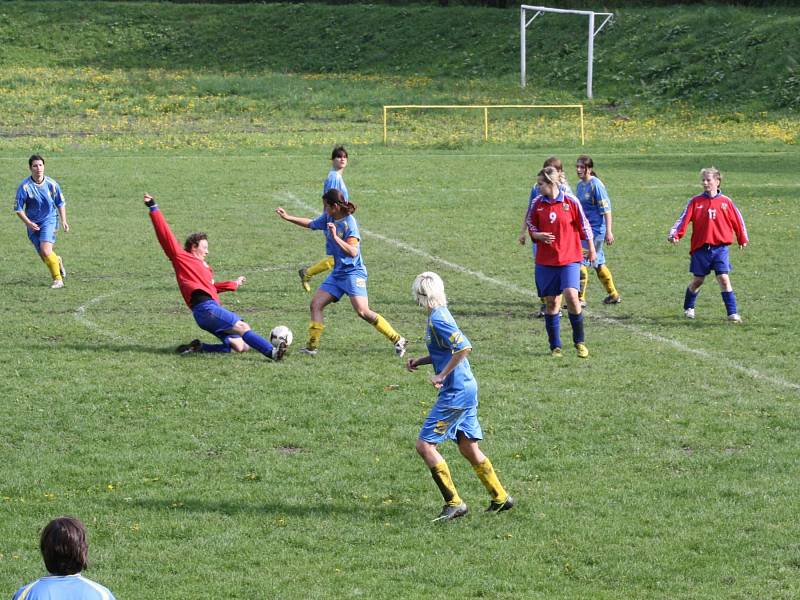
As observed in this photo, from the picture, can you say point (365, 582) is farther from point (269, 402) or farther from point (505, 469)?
point (269, 402)

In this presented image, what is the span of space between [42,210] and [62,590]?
14.6 m

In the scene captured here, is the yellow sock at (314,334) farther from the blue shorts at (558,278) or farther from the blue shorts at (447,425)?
the blue shorts at (447,425)

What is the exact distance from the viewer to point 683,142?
135 feet

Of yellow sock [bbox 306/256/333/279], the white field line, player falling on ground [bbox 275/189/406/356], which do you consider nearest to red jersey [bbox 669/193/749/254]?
the white field line

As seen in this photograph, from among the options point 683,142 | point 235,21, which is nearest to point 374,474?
point 683,142

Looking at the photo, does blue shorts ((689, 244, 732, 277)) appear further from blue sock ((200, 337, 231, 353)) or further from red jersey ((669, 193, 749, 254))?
blue sock ((200, 337, 231, 353))

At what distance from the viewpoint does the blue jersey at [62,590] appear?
516 cm

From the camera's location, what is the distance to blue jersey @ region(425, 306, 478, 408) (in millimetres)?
8961

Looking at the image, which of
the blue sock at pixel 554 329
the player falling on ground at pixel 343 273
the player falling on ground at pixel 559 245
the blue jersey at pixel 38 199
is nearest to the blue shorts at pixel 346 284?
the player falling on ground at pixel 343 273

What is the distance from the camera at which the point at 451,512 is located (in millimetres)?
9117

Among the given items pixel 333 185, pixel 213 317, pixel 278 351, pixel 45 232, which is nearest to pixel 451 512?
pixel 278 351

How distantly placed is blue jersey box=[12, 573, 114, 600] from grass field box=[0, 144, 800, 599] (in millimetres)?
2632

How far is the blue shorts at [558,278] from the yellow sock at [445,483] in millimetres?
5437

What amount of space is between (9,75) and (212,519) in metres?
57.5
